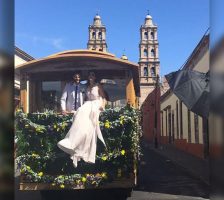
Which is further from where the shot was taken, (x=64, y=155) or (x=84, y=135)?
(x=64, y=155)

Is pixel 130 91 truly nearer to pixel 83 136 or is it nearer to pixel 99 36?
pixel 83 136

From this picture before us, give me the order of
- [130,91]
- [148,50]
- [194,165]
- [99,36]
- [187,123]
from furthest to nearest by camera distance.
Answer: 1. [148,50]
2. [187,123]
3. [99,36]
4. [194,165]
5. [130,91]

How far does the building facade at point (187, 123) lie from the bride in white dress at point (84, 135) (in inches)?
206

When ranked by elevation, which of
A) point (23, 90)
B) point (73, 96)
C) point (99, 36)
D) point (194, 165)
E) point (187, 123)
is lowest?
point (194, 165)

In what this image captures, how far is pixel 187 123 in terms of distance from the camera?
22.7 meters

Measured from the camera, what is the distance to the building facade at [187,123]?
16.9 metres

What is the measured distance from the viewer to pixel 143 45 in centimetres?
6353

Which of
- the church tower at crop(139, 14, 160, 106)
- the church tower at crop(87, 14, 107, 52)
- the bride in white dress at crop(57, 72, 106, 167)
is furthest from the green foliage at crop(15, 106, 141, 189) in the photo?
the church tower at crop(139, 14, 160, 106)

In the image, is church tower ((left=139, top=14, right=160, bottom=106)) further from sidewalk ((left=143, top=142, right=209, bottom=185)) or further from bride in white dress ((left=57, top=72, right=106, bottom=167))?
bride in white dress ((left=57, top=72, right=106, bottom=167))

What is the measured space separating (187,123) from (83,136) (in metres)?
18.3

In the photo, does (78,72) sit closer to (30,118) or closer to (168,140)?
(30,118)

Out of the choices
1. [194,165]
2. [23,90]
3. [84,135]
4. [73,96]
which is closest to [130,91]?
[73,96]

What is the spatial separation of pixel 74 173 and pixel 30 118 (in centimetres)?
101

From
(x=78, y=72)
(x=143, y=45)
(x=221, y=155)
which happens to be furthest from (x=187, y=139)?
(x=143, y=45)
